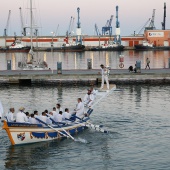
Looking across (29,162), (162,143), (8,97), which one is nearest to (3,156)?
(29,162)

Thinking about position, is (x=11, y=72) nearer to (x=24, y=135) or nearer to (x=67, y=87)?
(x=67, y=87)

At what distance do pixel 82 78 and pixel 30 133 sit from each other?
3325 centimetres

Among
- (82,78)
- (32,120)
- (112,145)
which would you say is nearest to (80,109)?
(112,145)

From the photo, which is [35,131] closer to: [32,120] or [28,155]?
[32,120]

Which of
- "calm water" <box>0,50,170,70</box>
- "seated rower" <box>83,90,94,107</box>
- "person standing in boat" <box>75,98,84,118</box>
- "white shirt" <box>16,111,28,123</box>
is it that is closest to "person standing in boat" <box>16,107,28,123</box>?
"white shirt" <box>16,111,28,123</box>

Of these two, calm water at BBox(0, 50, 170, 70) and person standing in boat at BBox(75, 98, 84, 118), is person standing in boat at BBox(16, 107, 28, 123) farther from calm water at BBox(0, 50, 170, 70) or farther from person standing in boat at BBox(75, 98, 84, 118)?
calm water at BBox(0, 50, 170, 70)

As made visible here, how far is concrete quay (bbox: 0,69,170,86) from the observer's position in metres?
65.8

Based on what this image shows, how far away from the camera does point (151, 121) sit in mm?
41375

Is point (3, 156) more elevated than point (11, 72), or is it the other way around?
point (11, 72)

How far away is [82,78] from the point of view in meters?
66.1

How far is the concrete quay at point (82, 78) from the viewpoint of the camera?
65.8 m

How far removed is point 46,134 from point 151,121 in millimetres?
11235

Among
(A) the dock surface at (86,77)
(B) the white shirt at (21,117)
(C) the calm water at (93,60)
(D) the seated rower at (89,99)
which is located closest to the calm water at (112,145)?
(B) the white shirt at (21,117)

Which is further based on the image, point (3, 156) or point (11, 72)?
point (11, 72)
